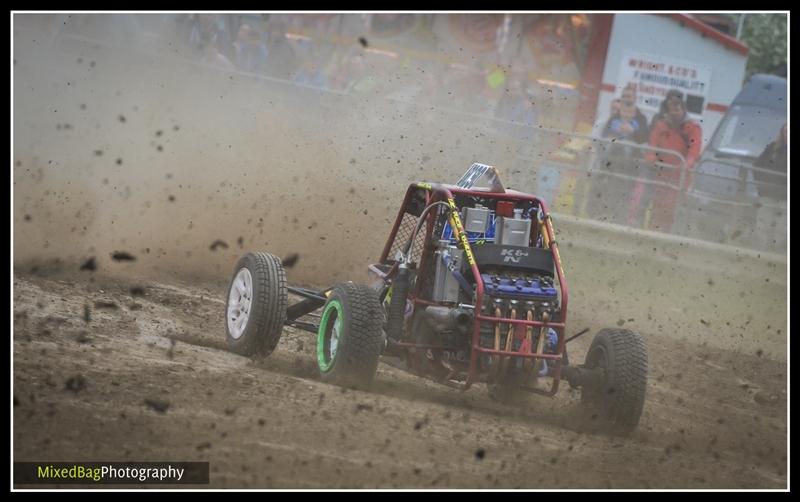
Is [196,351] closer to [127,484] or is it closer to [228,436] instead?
[228,436]

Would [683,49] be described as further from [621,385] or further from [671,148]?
[621,385]

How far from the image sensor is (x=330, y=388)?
6.81 meters

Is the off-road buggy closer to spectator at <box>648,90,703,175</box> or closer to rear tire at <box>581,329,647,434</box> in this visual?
rear tire at <box>581,329,647,434</box>

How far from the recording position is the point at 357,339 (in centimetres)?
674

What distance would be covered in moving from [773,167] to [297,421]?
32.6 ft

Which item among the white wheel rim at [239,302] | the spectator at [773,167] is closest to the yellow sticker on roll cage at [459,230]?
the white wheel rim at [239,302]

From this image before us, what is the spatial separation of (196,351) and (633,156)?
7698mm

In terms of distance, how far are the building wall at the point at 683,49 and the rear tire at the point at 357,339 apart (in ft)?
35.7

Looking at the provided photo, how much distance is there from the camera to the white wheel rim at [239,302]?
7672mm

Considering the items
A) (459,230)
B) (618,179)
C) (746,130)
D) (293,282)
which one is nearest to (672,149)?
(746,130)

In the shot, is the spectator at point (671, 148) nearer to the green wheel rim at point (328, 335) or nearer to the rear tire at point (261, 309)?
the rear tire at point (261, 309)

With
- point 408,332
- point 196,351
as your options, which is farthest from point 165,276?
point 408,332

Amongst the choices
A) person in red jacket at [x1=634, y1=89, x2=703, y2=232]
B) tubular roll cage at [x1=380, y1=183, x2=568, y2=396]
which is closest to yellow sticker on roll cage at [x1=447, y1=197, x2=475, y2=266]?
tubular roll cage at [x1=380, y1=183, x2=568, y2=396]
